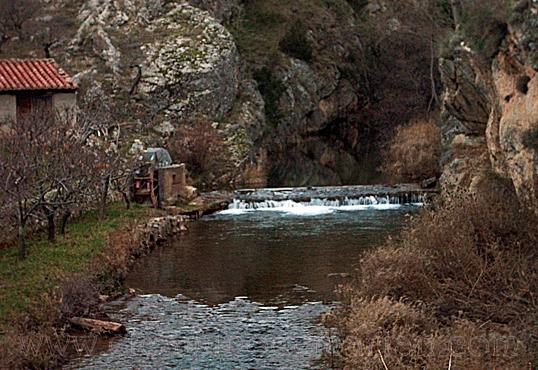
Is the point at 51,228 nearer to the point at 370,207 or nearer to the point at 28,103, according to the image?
the point at 28,103

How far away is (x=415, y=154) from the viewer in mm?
46156

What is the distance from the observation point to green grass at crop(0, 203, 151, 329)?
2003 cm

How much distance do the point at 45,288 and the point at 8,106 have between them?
16968mm

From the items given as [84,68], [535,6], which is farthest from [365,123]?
[535,6]

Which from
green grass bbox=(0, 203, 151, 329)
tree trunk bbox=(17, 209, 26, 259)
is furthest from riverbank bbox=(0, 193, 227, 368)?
tree trunk bbox=(17, 209, 26, 259)

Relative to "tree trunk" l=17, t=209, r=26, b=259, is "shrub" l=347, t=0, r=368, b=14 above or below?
above

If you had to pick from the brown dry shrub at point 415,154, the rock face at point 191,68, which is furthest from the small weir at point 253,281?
the rock face at point 191,68

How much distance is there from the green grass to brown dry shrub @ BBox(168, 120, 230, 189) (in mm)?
15170

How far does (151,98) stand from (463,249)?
35.1m

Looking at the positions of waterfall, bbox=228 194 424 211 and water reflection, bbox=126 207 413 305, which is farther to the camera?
waterfall, bbox=228 194 424 211

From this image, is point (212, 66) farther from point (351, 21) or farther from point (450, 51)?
point (450, 51)

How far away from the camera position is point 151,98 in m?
51.4

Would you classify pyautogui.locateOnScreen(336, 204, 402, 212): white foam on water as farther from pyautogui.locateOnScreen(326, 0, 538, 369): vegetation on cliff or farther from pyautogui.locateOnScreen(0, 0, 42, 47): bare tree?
pyautogui.locateOnScreen(0, 0, 42, 47): bare tree

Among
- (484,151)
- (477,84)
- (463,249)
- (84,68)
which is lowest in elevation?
(463,249)
